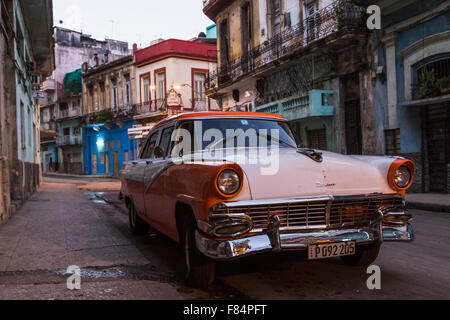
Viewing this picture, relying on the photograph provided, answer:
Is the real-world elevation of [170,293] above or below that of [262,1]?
below

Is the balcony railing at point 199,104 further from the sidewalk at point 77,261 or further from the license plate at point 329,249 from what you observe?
the license plate at point 329,249

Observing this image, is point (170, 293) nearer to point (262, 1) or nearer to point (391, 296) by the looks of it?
point (391, 296)

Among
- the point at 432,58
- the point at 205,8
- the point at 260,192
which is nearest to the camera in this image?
the point at 260,192

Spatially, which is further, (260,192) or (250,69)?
(250,69)

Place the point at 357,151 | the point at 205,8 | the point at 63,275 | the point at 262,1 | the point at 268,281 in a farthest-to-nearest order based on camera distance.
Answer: the point at 205,8
the point at 262,1
the point at 357,151
the point at 63,275
the point at 268,281

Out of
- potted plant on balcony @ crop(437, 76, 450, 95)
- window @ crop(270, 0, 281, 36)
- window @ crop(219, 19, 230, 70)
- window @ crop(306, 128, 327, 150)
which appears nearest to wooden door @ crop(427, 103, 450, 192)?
potted plant on balcony @ crop(437, 76, 450, 95)

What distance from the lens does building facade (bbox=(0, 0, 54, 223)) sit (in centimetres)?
813

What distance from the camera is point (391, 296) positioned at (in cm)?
347

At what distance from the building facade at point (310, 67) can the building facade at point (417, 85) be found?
1.83ft

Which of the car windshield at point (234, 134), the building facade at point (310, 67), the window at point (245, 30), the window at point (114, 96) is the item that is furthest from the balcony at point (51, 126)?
the car windshield at point (234, 134)

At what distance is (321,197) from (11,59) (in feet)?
33.7

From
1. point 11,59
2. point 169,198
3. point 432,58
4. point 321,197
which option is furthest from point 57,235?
point 432,58

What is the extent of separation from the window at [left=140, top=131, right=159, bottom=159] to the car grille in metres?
2.76

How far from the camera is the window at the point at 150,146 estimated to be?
596cm
